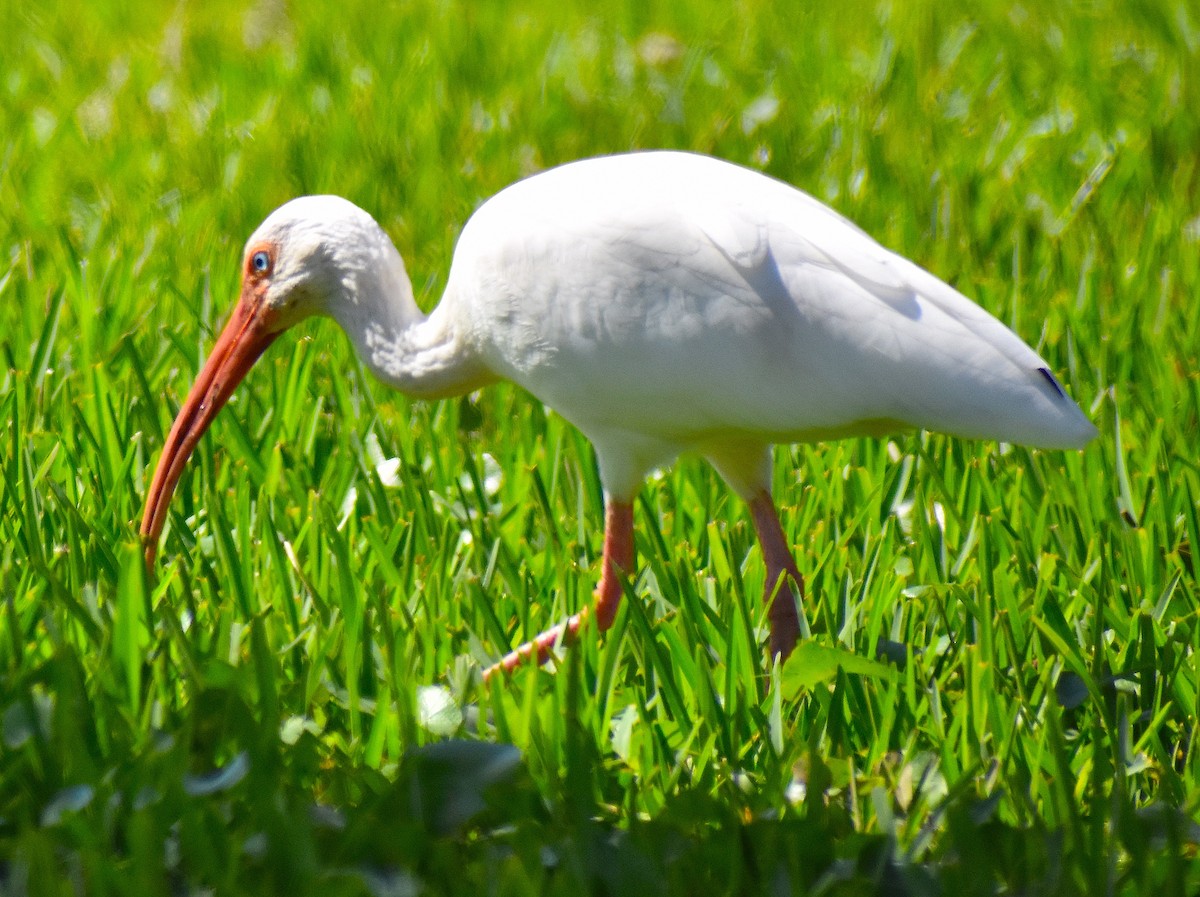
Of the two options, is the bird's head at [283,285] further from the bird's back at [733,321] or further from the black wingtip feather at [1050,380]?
the black wingtip feather at [1050,380]

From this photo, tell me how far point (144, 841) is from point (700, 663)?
37.3 inches

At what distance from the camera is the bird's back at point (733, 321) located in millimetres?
2789

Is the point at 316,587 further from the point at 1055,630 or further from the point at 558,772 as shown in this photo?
the point at 1055,630

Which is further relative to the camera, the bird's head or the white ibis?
the bird's head

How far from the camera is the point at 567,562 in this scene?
3.34m

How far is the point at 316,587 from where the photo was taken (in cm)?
314

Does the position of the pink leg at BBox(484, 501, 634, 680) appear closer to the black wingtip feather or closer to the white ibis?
the white ibis

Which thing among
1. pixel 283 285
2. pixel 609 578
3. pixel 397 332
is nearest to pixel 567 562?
pixel 609 578

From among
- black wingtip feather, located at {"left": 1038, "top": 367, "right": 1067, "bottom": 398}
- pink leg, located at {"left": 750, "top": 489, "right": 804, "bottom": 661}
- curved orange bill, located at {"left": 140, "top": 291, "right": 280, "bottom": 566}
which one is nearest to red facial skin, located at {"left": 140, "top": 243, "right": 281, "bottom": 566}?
curved orange bill, located at {"left": 140, "top": 291, "right": 280, "bottom": 566}

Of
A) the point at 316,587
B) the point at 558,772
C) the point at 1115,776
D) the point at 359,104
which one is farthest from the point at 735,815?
the point at 359,104

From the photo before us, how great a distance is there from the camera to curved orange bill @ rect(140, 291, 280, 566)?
3.54 meters

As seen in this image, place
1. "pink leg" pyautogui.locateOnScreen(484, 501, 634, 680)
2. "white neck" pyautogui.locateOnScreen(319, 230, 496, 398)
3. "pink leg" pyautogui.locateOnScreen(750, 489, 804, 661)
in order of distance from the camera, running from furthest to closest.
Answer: "white neck" pyautogui.locateOnScreen(319, 230, 496, 398), "pink leg" pyautogui.locateOnScreen(750, 489, 804, 661), "pink leg" pyautogui.locateOnScreen(484, 501, 634, 680)

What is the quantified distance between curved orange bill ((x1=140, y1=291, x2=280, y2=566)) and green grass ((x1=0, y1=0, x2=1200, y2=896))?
10 centimetres

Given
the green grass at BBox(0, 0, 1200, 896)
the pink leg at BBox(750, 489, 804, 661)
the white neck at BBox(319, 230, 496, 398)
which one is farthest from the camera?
the white neck at BBox(319, 230, 496, 398)
